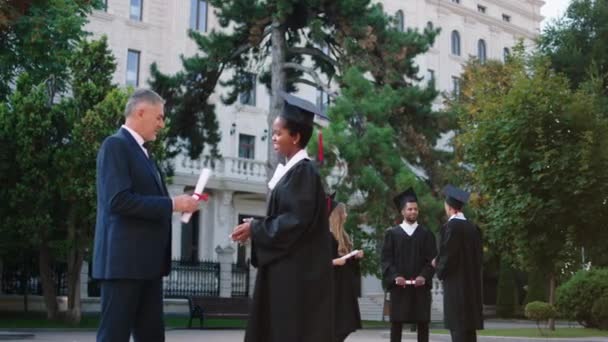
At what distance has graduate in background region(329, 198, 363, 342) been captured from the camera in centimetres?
1109

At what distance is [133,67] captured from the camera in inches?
1497

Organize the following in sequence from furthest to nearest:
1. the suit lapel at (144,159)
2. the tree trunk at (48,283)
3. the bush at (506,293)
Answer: the bush at (506,293) < the tree trunk at (48,283) < the suit lapel at (144,159)

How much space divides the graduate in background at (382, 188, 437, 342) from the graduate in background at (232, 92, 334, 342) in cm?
622

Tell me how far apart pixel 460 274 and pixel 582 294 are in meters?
10.1

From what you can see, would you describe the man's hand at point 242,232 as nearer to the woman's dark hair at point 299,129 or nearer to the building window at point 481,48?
the woman's dark hair at point 299,129

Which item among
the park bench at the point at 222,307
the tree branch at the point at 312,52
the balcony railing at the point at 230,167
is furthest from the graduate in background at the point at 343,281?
the balcony railing at the point at 230,167

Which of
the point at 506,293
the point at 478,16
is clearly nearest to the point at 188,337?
the point at 506,293

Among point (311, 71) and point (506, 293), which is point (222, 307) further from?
point (506, 293)

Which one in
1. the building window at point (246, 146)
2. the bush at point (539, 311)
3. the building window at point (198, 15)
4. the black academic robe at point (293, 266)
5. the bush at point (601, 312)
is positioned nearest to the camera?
the black academic robe at point (293, 266)

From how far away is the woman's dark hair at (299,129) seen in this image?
609cm

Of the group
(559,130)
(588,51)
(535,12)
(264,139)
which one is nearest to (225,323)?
(559,130)

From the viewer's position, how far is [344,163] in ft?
83.6

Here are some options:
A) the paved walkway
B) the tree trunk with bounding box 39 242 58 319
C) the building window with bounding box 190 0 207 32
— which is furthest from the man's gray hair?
the building window with bounding box 190 0 207 32

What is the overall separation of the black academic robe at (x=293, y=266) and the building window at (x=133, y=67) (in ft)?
108
